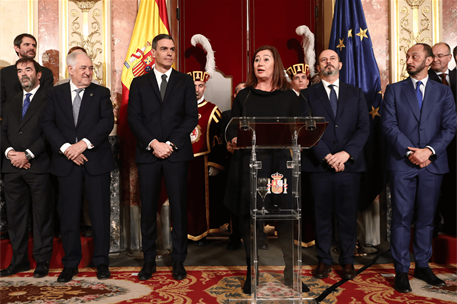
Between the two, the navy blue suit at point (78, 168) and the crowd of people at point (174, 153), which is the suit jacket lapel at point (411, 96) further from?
the navy blue suit at point (78, 168)

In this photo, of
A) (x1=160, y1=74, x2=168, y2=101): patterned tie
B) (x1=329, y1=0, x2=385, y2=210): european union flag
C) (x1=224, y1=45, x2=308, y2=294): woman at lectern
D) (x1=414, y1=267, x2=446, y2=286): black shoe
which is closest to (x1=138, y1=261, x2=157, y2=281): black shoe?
(x1=224, y1=45, x2=308, y2=294): woman at lectern

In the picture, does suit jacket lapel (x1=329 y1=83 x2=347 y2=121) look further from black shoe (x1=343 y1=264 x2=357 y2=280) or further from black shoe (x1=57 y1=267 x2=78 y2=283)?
black shoe (x1=57 y1=267 x2=78 y2=283)

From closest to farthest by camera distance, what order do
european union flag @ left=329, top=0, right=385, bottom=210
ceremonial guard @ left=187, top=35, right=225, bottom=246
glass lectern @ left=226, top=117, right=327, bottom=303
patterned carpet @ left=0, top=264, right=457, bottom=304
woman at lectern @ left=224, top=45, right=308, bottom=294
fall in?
glass lectern @ left=226, top=117, right=327, bottom=303
patterned carpet @ left=0, top=264, right=457, bottom=304
woman at lectern @ left=224, top=45, right=308, bottom=294
european union flag @ left=329, top=0, right=385, bottom=210
ceremonial guard @ left=187, top=35, right=225, bottom=246

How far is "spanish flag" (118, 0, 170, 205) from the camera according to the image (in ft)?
14.1

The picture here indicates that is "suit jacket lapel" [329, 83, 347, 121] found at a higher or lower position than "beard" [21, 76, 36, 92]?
lower

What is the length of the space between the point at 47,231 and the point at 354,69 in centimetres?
336

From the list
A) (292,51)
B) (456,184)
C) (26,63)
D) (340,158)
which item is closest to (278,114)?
(340,158)

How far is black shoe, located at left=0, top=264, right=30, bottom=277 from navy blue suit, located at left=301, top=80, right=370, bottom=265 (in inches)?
97.4

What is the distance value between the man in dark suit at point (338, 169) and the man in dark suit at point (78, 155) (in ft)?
5.56

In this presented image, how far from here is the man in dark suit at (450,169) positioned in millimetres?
3770

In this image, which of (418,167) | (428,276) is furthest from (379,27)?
(428,276)

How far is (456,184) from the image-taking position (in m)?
3.74

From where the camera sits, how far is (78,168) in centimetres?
334

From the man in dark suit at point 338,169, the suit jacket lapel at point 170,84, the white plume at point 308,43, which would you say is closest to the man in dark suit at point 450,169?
the man in dark suit at point 338,169
